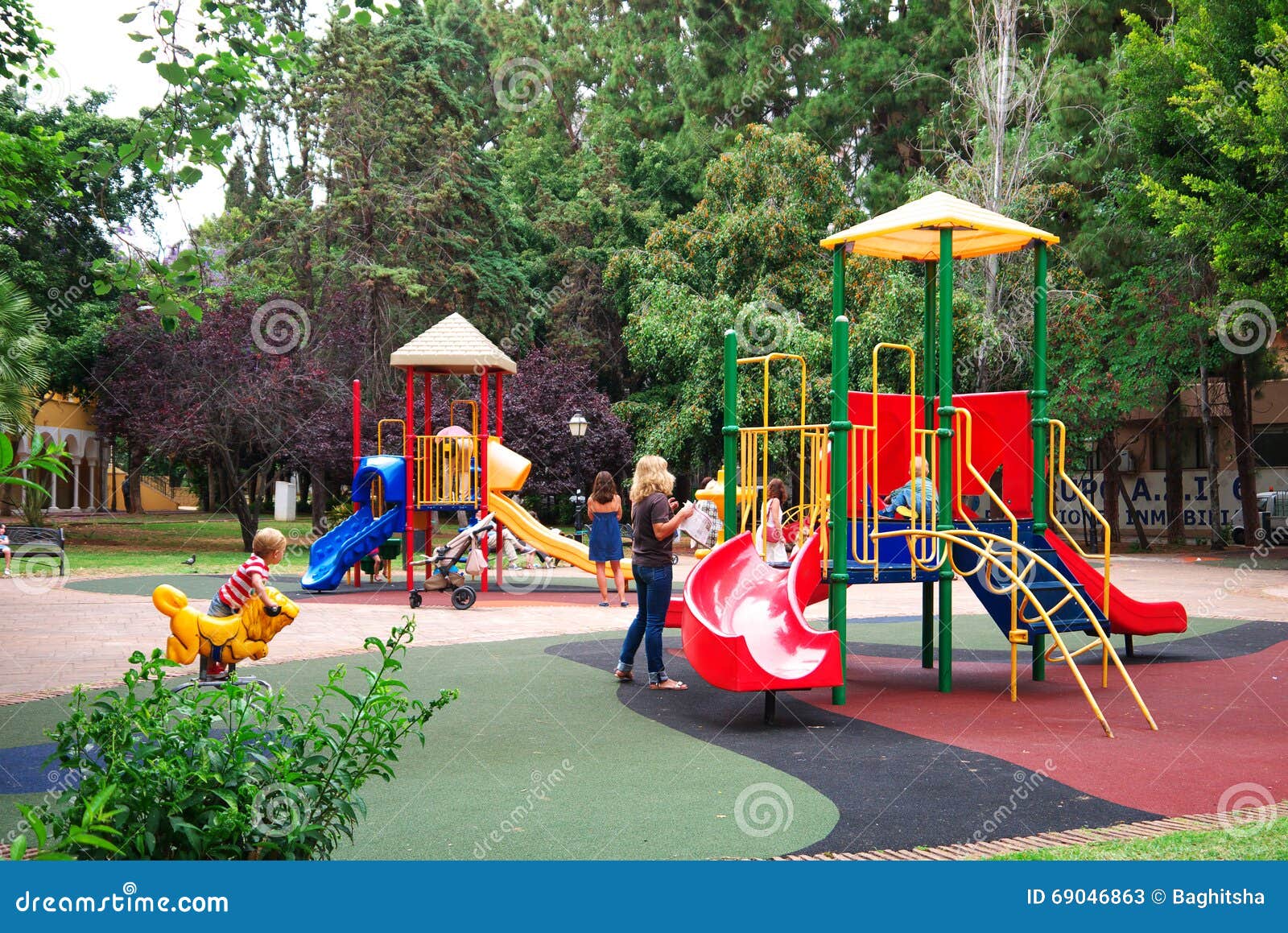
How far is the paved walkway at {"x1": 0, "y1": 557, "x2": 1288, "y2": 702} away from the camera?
9.67 m

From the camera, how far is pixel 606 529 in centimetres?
1548

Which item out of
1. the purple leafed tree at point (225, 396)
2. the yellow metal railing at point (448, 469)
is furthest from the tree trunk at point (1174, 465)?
the purple leafed tree at point (225, 396)

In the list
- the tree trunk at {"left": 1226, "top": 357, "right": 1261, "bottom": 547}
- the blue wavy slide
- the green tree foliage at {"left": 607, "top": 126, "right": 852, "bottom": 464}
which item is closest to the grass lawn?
the blue wavy slide

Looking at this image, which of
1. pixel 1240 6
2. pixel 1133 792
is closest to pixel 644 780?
pixel 1133 792

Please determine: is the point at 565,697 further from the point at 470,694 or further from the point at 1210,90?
the point at 1210,90

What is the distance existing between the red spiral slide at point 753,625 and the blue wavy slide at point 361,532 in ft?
33.3

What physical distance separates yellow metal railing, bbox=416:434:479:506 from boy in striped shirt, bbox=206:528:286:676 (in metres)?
10.4

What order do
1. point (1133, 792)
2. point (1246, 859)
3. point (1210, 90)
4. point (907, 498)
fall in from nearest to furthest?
point (1246, 859) < point (1133, 792) < point (907, 498) < point (1210, 90)

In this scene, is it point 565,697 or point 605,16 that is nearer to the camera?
point 565,697

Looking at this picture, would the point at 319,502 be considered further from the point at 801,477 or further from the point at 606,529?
the point at 801,477

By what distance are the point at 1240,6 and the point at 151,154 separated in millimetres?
22984

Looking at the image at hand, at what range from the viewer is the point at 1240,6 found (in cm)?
2230

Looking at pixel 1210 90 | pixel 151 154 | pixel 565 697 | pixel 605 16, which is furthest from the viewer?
pixel 605 16

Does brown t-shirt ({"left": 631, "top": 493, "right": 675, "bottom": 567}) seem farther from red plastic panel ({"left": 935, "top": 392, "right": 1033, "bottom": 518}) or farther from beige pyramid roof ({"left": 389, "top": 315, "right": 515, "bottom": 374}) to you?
beige pyramid roof ({"left": 389, "top": 315, "right": 515, "bottom": 374})
